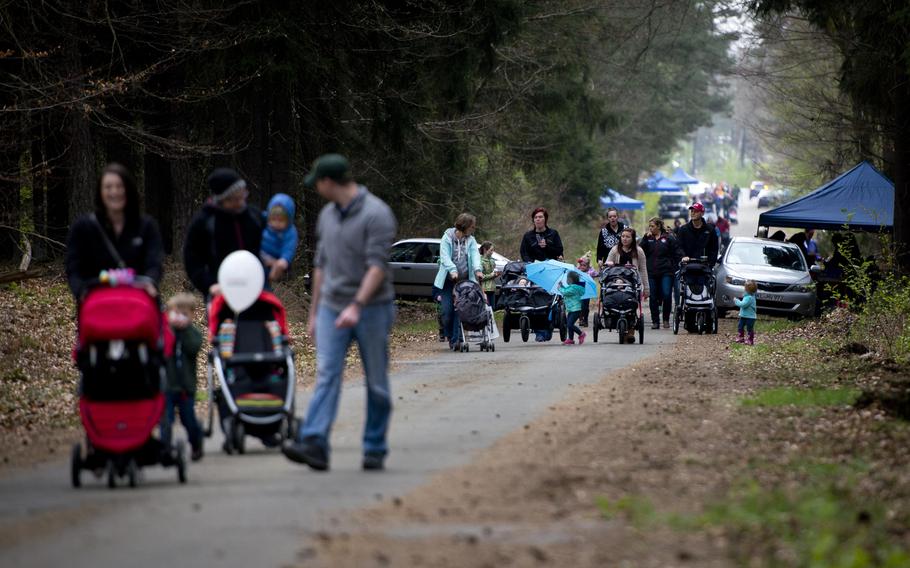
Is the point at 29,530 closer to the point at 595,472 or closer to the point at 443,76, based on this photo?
the point at 595,472

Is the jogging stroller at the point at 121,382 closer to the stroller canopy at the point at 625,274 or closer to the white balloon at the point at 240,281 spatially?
the white balloon at the point at 240,281

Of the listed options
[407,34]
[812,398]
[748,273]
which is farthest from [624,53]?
[812,398]

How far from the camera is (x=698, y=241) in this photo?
26141 millimetres

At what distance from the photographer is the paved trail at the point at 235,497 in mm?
7086

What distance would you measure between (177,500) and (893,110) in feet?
72.1

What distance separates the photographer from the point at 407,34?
1025 inches

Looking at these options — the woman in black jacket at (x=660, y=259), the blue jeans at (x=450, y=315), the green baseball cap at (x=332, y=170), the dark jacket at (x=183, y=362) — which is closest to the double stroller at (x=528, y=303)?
the blue jeans at (x=450, y=315)

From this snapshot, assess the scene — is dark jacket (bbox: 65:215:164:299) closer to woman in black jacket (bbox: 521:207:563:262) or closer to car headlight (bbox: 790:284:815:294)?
woman in black jacket (bbox: 521:207:563:262)

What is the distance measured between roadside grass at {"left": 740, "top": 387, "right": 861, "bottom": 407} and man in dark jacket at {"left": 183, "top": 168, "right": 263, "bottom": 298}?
569 cm

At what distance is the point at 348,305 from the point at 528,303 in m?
13.6

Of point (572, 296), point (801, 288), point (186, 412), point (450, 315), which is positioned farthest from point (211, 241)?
point (801, 288)

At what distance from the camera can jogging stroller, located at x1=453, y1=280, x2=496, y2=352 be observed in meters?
20.9

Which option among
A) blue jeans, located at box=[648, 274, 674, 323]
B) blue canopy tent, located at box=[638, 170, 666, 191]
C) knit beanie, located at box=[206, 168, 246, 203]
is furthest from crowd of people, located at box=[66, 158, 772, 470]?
blue canopy tent, located at box=[638, 170, 666, 191]

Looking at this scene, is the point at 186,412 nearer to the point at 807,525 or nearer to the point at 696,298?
the point at 807,525
